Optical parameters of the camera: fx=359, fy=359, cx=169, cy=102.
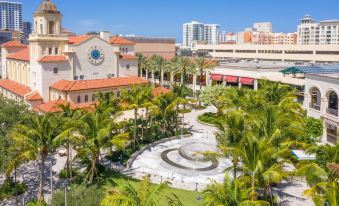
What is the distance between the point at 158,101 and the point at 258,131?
19651mm

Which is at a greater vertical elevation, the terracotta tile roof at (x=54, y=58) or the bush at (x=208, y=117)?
the terracotta tile roof at (x=54, y=58)

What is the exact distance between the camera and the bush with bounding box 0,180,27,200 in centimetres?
3212

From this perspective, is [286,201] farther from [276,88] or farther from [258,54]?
[258,54]

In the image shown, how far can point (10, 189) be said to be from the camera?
32750 mm

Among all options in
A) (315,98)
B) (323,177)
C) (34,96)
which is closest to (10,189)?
(323,177)

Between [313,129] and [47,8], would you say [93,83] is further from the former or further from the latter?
[313,129]

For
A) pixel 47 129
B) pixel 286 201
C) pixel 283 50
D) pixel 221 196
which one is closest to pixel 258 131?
pixel 286 201

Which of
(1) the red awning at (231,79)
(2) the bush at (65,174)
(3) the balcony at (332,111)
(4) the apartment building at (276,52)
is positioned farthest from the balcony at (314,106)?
(4) the apartment building at (276,52)

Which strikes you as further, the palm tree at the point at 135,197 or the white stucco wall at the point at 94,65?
the white stucco wall at the point at 94,65

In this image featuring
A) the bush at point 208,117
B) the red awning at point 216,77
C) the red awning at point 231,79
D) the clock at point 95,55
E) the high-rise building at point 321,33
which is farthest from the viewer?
the high-rise building at point 321,33

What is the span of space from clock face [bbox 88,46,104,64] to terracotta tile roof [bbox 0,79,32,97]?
1255 centimetres

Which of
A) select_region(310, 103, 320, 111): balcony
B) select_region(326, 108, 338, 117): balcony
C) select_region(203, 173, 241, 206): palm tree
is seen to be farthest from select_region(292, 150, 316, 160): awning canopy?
select_region(203, 173, 241, 206): palm tree

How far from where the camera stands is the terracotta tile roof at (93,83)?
6106 centimetres

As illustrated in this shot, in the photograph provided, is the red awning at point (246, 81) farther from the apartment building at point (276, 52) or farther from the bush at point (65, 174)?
the bush at point (65, 174)
